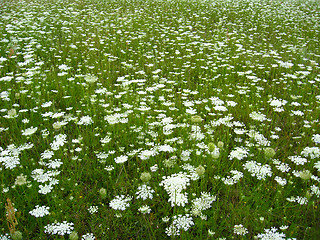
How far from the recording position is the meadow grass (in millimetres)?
2158

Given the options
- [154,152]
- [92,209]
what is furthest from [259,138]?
[92,209]

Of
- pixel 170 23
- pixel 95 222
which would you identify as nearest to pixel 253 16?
pixel 170 23

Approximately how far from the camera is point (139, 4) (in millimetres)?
12414

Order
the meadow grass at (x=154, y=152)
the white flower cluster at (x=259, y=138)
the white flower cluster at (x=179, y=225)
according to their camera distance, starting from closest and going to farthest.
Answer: the white flower cluster at (x=179, y=225)
the meadow grass at (x=154, y=152)
the white flower cluster at (x=259, y=138)

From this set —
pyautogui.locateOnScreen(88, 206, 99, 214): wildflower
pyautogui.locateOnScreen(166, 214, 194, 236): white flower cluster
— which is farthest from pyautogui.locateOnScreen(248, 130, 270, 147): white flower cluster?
pyautogui.locateOnScreen(88, 206, 99, 214): wildflower

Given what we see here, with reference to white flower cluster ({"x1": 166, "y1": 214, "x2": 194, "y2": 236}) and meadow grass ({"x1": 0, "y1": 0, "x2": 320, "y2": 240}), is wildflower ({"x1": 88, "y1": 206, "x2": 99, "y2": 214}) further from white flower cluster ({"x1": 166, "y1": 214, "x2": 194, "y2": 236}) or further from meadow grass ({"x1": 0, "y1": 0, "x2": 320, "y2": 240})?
white flower cluster ({"x1": 166, "y1": 214, "x2": 194, "y2": 236})

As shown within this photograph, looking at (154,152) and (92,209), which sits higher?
(154,152)

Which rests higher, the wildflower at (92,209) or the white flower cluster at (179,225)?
the white flower cluster at (179,225)

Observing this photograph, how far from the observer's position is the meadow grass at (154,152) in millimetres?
2158

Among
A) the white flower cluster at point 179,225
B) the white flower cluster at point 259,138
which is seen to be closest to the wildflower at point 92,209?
the white flower cluster at point 179,225

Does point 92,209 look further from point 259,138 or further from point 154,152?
point 259,138

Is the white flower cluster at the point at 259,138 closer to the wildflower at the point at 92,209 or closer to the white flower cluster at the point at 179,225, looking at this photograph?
the white flower cluster at the point at 179,225

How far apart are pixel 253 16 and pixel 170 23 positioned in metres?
4.00

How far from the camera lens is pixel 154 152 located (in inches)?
104
